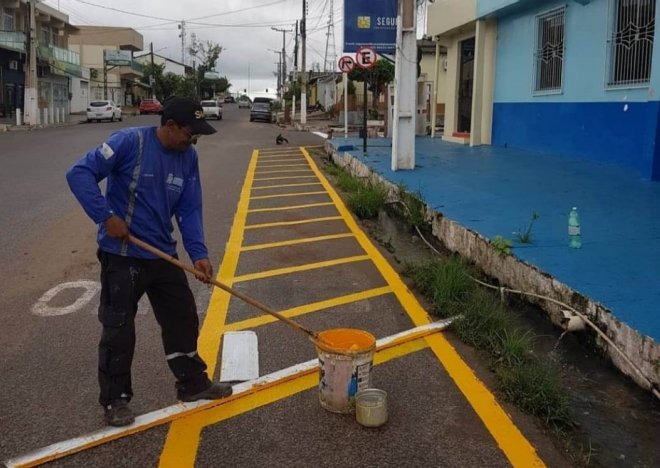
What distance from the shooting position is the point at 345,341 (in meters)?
3.79

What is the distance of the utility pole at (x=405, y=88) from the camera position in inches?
462

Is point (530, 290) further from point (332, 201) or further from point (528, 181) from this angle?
point (332, 201)

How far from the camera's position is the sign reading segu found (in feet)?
59.9

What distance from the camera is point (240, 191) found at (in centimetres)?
1215

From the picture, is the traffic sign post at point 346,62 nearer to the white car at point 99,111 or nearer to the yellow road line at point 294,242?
the yellow road line at point 294,242

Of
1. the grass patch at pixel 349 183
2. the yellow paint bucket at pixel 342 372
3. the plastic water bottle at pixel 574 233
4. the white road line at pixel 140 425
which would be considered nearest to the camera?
the white road line at pixel 140 425

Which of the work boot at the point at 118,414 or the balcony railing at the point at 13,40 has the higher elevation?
the balcony railing at the point at 13,40

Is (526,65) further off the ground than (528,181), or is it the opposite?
(526,65)

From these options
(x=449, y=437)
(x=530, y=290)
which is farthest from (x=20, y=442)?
(x=530, y=290)

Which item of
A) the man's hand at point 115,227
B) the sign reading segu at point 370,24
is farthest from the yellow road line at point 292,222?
the sign reading segu at point 370,24

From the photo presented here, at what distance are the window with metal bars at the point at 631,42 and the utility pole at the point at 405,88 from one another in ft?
10.7

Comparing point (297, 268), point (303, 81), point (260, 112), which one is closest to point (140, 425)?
point (297, 268)

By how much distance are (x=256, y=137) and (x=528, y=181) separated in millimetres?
18553

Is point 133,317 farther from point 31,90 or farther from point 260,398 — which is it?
point 31,90
